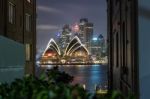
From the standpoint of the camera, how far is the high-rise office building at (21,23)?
4212 cm

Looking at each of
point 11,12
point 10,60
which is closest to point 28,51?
point 11,12

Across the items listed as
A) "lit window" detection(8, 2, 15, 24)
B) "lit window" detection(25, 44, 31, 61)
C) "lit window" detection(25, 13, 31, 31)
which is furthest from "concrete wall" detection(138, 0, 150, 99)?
"lit window" detection(25, 44, 31, 61)

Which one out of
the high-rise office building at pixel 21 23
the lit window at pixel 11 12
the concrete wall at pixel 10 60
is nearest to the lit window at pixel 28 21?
the high-rise office building at pixel 21 23

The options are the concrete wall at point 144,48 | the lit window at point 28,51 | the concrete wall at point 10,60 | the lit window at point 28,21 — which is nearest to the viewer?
the concrete wall at point 144,48

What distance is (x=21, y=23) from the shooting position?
49.6 m

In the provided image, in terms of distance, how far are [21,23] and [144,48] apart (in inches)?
1350

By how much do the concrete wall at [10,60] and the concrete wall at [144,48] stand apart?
435 centimetres

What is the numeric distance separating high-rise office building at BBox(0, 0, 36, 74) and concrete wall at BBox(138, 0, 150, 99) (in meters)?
26.0

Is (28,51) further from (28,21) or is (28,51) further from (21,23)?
(21,23)

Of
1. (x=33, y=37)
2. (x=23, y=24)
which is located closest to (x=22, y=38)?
(x=23, y=24)

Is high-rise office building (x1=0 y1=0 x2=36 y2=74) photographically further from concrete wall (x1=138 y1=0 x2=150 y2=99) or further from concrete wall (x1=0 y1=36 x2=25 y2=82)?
concrete wall (x1=138 y1=0 x2=150 y2=99)

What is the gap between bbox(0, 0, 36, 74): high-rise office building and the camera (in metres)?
42.1

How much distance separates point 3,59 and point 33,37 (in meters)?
41.2

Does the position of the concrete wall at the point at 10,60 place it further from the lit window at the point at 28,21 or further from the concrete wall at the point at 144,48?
the lit window at the point at 28,21
